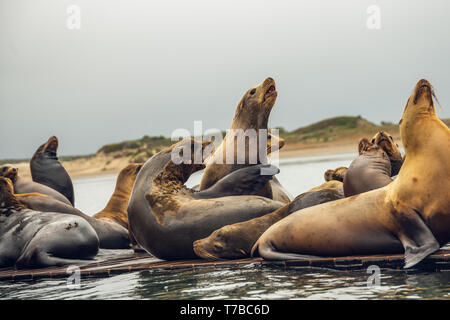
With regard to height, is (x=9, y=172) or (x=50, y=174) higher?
(x=9, y=172)

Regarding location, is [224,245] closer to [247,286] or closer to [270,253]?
[270,253]

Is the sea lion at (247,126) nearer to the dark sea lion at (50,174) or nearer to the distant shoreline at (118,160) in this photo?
the dark sea lion at (50,174)

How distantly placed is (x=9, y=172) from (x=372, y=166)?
17.0 ft

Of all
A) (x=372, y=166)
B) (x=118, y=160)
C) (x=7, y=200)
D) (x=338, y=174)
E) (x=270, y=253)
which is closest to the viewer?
(x=270, y=253)

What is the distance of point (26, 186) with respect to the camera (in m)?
9.24

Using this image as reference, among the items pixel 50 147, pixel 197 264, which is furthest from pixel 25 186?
pixel 197 264

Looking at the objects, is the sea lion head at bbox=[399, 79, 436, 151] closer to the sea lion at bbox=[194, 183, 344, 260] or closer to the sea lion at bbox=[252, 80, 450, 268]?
the sea lion at bbox=[252, 80, 450, 268]

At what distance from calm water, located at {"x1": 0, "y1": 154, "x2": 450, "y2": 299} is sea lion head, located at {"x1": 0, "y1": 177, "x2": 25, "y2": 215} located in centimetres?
161

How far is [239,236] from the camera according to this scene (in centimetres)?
607

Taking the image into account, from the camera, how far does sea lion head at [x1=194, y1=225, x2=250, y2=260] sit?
6.04 metres

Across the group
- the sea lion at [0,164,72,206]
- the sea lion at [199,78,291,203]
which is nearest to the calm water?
the sea lion at [199,78,291,203]
